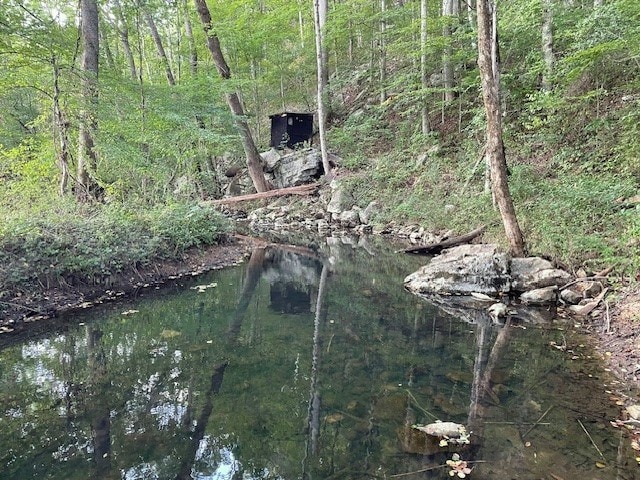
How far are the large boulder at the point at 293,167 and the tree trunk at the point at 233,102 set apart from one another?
0.93 metres

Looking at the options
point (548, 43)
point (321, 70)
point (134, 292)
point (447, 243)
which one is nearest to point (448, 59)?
point (548, 43)

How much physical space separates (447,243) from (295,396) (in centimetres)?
648

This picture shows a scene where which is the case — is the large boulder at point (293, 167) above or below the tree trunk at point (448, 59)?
below

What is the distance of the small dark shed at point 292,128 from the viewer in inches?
760

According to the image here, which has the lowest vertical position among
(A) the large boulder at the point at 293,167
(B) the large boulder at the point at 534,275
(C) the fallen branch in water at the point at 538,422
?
(C) the fallen branch in water at the point at 538,422

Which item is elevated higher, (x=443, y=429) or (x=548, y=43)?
(x=548, y=43)

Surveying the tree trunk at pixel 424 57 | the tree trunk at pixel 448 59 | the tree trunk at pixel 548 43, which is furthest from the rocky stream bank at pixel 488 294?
the tree trunk at pixel 448 59

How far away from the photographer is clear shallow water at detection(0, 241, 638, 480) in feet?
9.92

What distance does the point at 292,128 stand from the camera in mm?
19375

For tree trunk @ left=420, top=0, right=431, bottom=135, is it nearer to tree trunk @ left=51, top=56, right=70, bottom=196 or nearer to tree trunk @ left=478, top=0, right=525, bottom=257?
tree trunk @ left=478, top=0, right=525, bottom=257

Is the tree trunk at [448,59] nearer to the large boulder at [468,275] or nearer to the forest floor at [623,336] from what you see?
the large boulder at [468,275]

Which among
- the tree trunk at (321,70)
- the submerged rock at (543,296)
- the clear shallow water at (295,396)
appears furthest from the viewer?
the tree trunk at (321,70)

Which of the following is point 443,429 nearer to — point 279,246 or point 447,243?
point 447,243

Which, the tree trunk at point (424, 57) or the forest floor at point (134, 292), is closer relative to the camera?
Result: the forest floor at point (134, 292)
